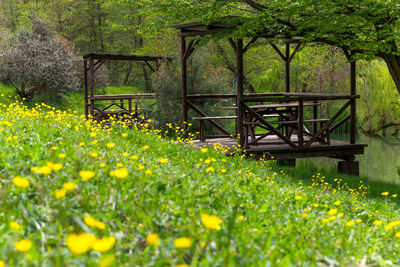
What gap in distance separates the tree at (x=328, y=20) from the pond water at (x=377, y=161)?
141 inches

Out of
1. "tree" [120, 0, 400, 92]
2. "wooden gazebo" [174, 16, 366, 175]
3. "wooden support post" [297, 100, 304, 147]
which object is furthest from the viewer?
"wooden support post" [297, 100, 304, 147]

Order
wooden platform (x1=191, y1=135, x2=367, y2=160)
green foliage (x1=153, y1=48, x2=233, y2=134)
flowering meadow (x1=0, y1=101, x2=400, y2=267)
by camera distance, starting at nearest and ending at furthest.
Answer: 1. flowering meadow (x1=0, y1=101, x2=400, y2=267)
2. wooden platform (x1=191, y1=135, x2=367, y2=160)
3. green foliage (x1=153, y1=48, x2=233, y2=134)

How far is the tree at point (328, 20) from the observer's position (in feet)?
26.8

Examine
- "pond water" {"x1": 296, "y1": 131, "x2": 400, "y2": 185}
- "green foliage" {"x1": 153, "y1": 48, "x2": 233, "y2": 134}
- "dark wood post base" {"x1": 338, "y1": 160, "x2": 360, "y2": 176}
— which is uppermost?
"green foliage" {"x1": 153, "y1": 48, "x2": 233, "y2": 134}

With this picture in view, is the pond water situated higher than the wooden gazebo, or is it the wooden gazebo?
the wooden gazebo

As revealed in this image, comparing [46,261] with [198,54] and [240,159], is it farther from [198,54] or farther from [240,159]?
[198,54]

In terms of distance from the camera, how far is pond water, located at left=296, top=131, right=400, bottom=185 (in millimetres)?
12511

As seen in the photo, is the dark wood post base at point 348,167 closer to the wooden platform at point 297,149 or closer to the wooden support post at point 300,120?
the wooden platform at point 297,149

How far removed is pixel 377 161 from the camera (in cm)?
1487

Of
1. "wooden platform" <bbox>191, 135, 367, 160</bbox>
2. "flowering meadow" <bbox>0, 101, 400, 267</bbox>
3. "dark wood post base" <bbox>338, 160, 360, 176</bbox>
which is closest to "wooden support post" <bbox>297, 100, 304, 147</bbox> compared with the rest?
"wooden platform" <bbox>191, 135, 367, 160</bbox>

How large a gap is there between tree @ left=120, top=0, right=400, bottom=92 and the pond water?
141 inches

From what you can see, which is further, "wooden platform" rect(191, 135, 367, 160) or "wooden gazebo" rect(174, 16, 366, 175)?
"wooden platform" rect(191, 135, 367, 160)

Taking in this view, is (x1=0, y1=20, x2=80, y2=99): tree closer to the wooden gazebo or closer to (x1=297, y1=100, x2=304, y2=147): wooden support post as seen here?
the wooden gazebo

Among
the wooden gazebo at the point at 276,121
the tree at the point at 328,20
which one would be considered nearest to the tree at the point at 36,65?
the wooden gazebo at the point at 276,121
